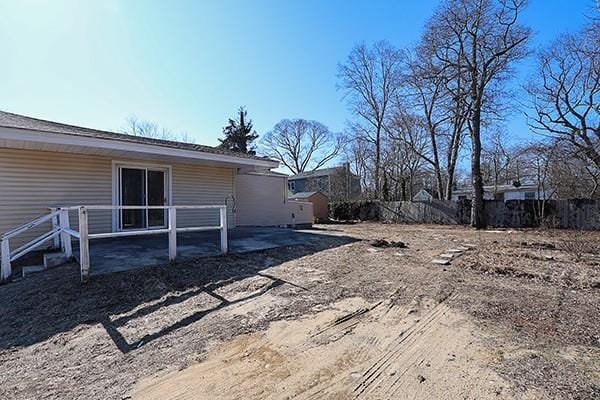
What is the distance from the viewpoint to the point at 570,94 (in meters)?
16.3

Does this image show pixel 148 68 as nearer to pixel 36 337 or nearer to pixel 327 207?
pixel 36 337

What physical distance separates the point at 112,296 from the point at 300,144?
34.2 metres

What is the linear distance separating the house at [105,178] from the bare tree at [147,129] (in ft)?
64.8

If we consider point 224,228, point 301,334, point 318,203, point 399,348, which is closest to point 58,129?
point 224,228

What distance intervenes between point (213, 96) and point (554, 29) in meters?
17.0

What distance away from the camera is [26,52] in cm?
855

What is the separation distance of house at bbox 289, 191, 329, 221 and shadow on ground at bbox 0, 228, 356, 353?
16278mm

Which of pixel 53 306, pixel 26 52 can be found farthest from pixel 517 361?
pixel 26 52

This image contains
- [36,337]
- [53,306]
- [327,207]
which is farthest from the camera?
[327,207]

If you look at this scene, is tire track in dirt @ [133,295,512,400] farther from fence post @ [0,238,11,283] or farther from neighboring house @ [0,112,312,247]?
neighboring house @ [0,112,312,247]

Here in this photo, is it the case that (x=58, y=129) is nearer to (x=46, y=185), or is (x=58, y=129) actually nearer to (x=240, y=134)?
(x=46, y=185)

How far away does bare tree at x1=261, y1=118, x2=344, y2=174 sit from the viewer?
121ft

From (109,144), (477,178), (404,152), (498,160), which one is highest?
(404,152)

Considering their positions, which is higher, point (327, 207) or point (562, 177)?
point (562, 177)
